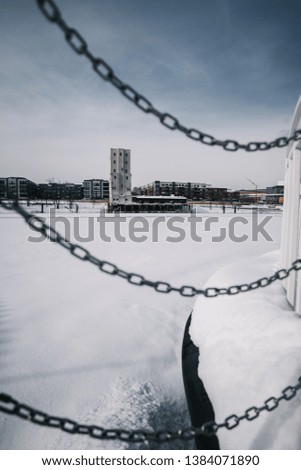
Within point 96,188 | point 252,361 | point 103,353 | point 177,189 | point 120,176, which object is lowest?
point 103,353

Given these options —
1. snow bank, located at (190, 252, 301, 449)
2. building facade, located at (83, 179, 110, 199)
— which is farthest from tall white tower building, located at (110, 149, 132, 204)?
building facade, located at (83, 179, 110, 199)

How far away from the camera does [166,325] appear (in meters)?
4.38

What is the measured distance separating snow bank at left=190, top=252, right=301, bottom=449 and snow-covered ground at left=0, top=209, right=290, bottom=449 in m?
0.01

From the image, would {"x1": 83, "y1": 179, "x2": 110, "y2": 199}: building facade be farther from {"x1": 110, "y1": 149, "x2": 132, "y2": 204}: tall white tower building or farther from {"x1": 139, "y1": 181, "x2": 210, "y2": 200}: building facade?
{"x1": 110, "y1": 149, "x2": 132, "y2": 204}: tall white tower building

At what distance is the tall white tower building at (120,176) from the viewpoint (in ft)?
164

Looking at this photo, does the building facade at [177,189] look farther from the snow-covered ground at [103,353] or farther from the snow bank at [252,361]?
the snow bank at [252,361]

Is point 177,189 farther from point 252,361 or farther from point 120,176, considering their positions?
point 252,361

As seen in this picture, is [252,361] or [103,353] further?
[103,353]

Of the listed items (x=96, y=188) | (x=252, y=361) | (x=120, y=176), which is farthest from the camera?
(x=96, y=188)

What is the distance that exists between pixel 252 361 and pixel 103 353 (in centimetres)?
226

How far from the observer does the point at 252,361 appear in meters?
2.11

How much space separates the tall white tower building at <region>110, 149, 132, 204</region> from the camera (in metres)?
50.0

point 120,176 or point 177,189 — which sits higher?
point 177,189

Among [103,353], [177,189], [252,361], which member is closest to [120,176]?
[103,353]
